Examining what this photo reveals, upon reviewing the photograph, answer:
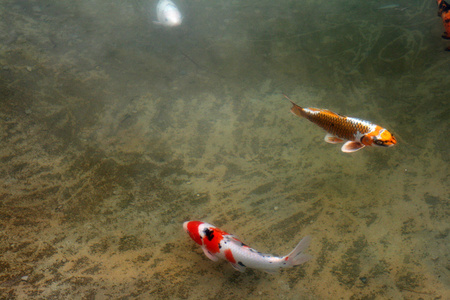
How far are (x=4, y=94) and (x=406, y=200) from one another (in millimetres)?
5462

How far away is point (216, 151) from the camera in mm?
4523

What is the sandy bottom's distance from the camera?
3.27m

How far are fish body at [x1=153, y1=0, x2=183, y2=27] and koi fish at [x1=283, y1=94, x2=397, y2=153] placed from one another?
362 cm

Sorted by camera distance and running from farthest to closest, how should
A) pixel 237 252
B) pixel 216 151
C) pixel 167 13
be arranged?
pixel 167 13 → pixel 216 151 → pixel 237 252

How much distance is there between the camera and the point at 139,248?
3.49 metres

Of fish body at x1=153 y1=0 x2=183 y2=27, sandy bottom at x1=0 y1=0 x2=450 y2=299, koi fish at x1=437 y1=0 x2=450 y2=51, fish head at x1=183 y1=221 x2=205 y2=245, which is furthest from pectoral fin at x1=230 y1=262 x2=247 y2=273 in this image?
koi fish at x1=437 y1=0 x2=450 y2=51

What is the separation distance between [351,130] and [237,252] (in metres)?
1.55

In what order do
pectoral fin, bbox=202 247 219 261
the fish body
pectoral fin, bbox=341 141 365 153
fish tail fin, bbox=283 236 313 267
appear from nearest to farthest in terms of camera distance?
fish tail fin, bbox=283 236 313 267
pectoral fin, bbox=202 247 219 261
pectoral fin, bbox=341 141 365 153
the fish body

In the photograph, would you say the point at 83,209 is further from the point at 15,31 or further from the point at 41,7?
the point at 41,7

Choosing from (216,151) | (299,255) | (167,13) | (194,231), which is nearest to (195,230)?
(194,231)

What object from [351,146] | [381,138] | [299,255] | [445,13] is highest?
[445,13]

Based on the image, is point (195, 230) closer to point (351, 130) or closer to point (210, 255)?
point (210, 255)

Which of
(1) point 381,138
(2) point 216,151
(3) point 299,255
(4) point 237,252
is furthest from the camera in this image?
(2) point 216,151

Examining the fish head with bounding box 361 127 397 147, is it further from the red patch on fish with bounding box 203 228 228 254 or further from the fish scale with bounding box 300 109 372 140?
the red patch on fish with bounding box 203 228 228 254
